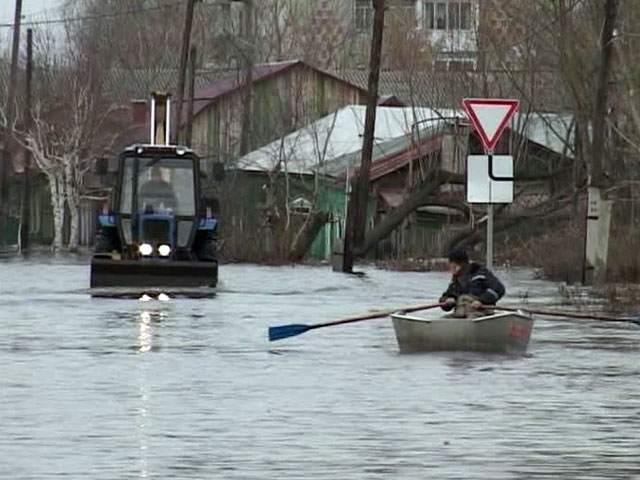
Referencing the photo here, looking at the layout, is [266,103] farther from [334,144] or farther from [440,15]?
[440,15]

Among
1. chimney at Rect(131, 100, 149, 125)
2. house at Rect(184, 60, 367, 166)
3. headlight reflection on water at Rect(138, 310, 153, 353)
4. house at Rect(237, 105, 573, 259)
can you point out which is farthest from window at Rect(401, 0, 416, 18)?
headlight reflection on water at Rect(138, 310, 153, 353)

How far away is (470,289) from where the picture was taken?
72.0ft

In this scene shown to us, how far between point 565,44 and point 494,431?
2911 centimetres

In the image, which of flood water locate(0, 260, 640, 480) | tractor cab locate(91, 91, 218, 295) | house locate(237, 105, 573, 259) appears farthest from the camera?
house locate(237, 105, 573, 259)

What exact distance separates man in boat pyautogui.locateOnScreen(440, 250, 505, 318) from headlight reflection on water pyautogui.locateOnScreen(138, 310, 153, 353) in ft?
11.4

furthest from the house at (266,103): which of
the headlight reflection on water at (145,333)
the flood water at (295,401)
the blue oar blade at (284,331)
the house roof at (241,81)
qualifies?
the blue oar blade at (284,331)

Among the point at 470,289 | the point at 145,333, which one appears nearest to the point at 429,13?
the point at 145,333

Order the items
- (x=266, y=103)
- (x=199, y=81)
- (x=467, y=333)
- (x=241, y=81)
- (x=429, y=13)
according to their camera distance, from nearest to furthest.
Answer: (x=467, y=333)
(x=266, y=103)
(x=241, y=81)
(x=199, y=81)
(x=429, y=13)

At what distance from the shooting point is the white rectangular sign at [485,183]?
2408 cm

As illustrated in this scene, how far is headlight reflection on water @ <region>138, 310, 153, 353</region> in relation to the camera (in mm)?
23075

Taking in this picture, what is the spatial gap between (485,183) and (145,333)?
4.63m

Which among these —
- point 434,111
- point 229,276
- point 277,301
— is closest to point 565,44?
point 229,276

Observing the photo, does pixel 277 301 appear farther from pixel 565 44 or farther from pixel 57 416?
pixel 57 416

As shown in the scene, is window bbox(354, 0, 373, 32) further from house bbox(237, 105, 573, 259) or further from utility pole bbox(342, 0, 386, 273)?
utility pole bbox(342, 0, 386, 273)
